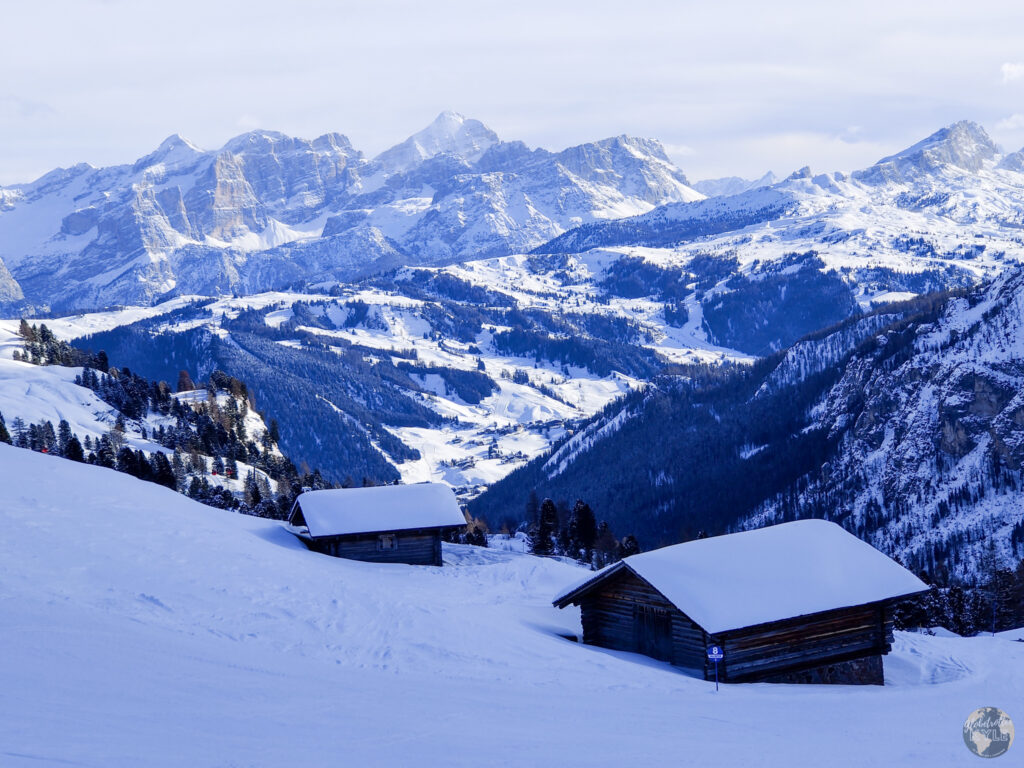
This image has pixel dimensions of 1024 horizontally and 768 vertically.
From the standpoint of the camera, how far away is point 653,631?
3781 centimetres

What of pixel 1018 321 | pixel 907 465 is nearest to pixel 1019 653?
pixel 907 465

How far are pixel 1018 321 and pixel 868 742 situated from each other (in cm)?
18073

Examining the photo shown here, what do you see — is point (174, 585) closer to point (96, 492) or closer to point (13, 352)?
point (96, 492)

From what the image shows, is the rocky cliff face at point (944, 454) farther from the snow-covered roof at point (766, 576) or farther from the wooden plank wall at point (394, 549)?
the snow-covered roof at point (766, 576)

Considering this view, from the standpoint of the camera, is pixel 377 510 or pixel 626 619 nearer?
pixel 626 619

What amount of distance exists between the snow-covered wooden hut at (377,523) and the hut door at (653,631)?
22.1 m

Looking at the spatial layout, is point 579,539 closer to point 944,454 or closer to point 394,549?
point 394,549

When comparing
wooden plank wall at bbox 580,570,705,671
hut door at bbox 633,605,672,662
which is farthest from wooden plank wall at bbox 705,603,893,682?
hut door at bbox 633,605,672,662

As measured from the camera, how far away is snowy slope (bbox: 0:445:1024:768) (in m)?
19.1

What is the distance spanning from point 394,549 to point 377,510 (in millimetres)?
2630

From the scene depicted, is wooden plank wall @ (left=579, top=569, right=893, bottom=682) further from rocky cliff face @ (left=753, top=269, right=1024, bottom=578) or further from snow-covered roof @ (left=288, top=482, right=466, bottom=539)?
rocky cliff face @ (left=753, top=269, right=1024, bottom=578)

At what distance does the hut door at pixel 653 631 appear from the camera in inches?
1462

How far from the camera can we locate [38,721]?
1767cm

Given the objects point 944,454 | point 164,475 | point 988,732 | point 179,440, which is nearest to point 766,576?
point 988,732
